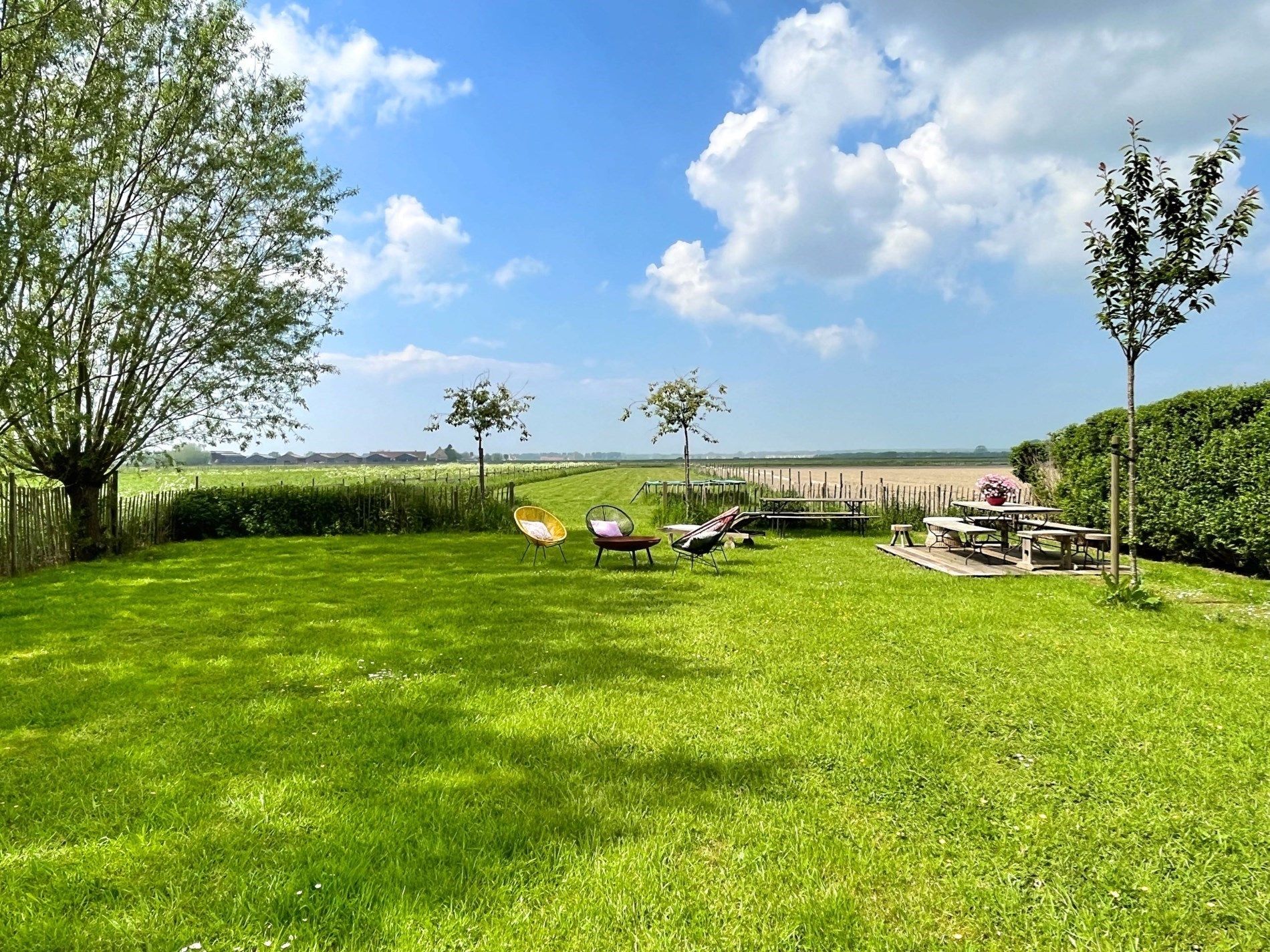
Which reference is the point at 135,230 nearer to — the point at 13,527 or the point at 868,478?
the point at 13,527

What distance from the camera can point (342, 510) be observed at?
15594 mm

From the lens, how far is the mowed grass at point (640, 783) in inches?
89.4

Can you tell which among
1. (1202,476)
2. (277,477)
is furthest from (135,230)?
(277,477)

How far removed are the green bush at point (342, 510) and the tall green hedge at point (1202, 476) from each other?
41.6 feet

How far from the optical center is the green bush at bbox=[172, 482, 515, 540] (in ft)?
50.0

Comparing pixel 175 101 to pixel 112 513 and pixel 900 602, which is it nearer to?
pixel 112 513

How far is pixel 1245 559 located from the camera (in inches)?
354

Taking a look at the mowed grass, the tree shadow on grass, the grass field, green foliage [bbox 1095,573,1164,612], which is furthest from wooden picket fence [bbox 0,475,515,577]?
green foliage [bbox 1095,573,1164,612]

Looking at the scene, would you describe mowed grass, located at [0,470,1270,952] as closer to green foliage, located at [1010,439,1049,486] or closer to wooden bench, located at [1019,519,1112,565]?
wooden bench, located at [1019,519,1112,565]

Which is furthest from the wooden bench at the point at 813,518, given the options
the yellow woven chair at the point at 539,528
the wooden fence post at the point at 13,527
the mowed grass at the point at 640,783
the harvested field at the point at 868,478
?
the wooden fence post at the point at 13,527

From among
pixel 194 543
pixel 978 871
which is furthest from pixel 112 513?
pixel 978 871

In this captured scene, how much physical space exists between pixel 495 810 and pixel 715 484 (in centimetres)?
1448

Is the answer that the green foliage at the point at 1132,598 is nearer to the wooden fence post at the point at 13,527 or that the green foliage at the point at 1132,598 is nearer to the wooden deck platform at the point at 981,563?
the wooden deck platform at the point at 981,563

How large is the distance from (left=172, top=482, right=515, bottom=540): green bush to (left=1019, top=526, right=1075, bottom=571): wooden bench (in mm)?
10837
